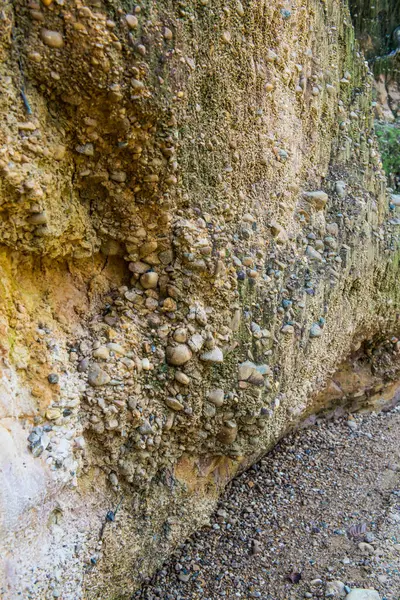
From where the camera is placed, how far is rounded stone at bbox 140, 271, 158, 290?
1432 millimetres

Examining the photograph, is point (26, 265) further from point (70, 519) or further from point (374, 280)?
point (374, 280)

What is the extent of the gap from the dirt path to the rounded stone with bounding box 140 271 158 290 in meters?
1.03

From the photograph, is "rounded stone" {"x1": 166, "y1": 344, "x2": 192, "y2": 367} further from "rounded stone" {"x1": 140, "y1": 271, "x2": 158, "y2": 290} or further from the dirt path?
the dirt path

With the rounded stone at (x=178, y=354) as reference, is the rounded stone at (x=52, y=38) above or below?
above

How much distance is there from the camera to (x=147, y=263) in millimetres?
1435

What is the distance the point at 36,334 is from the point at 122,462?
48cm

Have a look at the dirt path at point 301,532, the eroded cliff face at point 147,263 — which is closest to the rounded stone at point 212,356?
the eroded cliff face at point 147,263

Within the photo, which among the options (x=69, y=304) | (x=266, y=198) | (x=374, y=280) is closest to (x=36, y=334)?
(x=69, y=304)

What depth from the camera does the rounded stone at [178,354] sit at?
1464mm

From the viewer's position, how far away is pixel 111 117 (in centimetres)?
119

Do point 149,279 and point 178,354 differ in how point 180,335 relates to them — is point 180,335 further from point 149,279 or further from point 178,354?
point 149,279

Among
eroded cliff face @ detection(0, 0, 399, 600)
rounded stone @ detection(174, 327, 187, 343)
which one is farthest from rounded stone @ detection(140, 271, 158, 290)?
rounded stone @ detection(174, 327, 187, 343)

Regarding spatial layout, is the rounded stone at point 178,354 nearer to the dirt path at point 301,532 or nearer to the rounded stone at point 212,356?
the rounded stone at point 212,356

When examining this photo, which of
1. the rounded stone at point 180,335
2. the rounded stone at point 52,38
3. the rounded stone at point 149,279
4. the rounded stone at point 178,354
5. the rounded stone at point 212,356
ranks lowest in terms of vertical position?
the rounded stone at point 212,356
